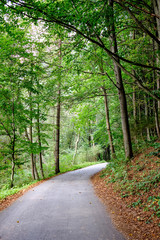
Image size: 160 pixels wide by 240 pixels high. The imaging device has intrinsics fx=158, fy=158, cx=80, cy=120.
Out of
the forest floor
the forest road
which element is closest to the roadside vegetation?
the forest floor

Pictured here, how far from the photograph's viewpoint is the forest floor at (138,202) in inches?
147

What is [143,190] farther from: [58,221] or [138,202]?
[58,221]

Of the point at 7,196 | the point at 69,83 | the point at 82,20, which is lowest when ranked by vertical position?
the point at 7,196

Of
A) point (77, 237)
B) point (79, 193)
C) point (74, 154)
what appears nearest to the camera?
point (77, 237)

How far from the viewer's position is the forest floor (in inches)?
147

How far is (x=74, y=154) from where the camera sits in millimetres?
25984

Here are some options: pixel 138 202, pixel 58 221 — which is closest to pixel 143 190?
pixel 138 202

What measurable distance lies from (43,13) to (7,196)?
827 cm

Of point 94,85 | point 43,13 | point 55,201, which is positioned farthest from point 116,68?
point 55,201

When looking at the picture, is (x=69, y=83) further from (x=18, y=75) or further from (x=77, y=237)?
(x=77, y=237)

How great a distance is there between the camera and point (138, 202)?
16.5 ft

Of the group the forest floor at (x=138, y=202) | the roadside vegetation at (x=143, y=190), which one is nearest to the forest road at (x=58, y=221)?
the forest floor at (x=138, y=202)

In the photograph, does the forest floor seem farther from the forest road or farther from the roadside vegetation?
the forest road

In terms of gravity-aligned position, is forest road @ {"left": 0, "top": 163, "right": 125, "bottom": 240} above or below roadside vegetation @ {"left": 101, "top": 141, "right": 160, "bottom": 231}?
below
